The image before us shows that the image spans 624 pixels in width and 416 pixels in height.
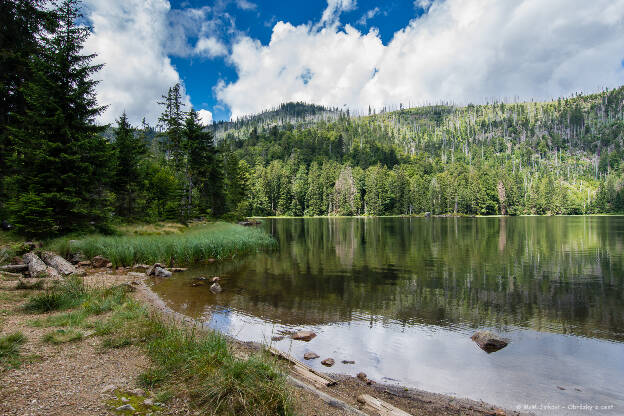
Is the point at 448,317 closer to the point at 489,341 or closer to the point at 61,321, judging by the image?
the point at 489,341

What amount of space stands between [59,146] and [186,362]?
21529mm

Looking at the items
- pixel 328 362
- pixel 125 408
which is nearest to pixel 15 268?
pixel 125 408

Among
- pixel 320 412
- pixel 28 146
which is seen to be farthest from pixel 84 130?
pixel 320 412

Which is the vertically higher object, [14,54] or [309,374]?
[14,54]

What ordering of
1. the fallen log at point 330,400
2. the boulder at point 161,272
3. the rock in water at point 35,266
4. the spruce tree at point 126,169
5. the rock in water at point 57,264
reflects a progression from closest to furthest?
the fallen log at point 330,400 < the rock in water at point 35,266 < the rock in water at point 57,264 < the boulder at point 161,272 < the spruce tree at point 126,169

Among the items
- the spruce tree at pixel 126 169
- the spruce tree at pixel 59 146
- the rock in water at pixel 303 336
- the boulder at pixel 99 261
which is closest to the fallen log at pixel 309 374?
the rock in water at pixel 303 336

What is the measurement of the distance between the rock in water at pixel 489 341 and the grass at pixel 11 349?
11891 millimetres

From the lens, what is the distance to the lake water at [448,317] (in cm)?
839

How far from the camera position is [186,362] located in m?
5.94

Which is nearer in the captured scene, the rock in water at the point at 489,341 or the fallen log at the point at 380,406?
the fallen log at the point at 380,406

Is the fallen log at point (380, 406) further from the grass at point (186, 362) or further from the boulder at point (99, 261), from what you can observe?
the boulder at point (99, 261)

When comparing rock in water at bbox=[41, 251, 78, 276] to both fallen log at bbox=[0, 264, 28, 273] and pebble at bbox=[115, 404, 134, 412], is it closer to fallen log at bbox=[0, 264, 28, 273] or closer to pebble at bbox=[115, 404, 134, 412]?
fallen log at bbox=[0, 264, 28, 273]

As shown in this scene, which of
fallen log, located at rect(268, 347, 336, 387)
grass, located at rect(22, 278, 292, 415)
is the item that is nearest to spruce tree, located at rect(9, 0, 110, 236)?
grass, located at rect(22, 278, 292, 415)

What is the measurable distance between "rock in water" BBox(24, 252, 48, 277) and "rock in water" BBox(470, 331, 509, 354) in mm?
17380
